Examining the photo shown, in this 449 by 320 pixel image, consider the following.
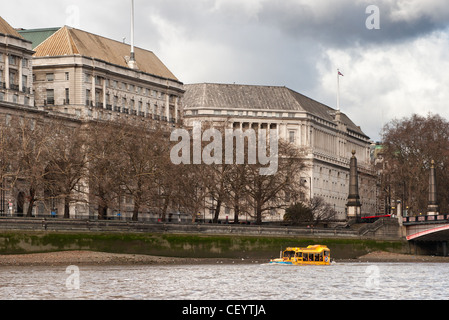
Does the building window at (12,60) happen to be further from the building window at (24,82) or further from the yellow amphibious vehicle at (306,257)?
the yellow amphibious vehicle at (306,257)

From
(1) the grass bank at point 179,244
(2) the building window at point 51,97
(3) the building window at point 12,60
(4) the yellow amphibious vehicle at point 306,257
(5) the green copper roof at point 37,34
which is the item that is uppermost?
(5) the green copper roof at point 37,34

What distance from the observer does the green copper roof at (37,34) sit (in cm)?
18375

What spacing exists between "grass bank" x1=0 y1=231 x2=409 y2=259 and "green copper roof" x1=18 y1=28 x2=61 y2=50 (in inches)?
2375

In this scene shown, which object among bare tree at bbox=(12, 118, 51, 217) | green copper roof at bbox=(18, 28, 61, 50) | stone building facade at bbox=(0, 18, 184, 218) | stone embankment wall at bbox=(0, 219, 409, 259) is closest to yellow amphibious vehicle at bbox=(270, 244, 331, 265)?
stone embankment wall at bbox=(0, 219, 409, 259)

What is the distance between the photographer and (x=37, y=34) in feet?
610

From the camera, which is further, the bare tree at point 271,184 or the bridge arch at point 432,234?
the bare tree at point 271,184

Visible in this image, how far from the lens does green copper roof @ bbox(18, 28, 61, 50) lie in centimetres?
18375

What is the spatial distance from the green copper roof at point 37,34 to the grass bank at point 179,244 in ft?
198

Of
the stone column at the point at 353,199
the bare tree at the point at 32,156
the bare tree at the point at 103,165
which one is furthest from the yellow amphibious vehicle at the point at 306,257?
the stone column at the point at 353,199

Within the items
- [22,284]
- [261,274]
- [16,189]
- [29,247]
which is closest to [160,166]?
[16,189]

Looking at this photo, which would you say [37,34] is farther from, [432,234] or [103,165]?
[432,234]

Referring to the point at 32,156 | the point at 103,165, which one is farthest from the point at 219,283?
the point at 103,165

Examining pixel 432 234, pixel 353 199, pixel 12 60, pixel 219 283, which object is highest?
pixel 12 60

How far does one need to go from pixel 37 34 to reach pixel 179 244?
66.2m
